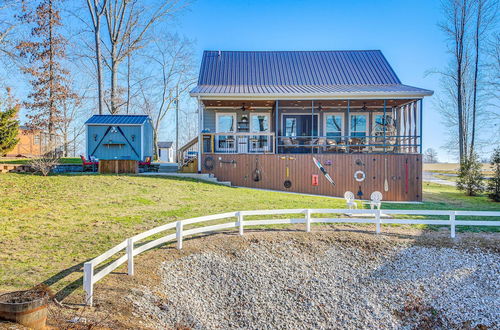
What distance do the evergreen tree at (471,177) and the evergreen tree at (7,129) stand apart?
2740cm

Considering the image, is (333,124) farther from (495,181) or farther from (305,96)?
(495,181)

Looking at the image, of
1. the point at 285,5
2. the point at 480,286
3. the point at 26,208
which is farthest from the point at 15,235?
the point at 285,5

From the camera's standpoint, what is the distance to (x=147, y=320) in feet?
14.9

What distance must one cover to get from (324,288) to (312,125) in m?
9.86

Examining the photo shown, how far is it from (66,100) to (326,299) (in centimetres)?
2067

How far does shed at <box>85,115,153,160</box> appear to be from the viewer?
16.9 m

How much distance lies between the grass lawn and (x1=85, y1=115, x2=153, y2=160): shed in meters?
3.34

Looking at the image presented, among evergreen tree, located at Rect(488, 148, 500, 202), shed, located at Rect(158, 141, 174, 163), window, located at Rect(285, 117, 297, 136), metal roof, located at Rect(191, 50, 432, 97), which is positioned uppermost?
metal roof, located at Rect(191, 50, 432, 97)

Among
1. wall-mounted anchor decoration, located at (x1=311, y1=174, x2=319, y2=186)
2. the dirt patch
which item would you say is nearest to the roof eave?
wall-mounted anchor decoration, located at (x1=311, y1=174, x2=319, y2=186)

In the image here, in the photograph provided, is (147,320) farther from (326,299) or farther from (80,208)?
(80,208)

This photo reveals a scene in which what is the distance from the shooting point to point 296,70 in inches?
789

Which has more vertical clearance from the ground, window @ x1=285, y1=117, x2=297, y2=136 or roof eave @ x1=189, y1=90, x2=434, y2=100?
roof eave @ x1=189, y1=90, x2=434, y2=100

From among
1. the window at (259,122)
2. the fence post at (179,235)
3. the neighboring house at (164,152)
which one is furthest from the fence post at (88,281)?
the neighboring house at (164,152)

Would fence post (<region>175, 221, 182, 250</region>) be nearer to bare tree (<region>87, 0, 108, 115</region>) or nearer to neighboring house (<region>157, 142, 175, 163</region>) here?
bare tree (<region>87, 0, 108, 115</region>)
